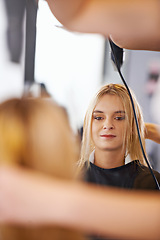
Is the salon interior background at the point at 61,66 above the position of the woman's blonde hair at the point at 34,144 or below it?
above

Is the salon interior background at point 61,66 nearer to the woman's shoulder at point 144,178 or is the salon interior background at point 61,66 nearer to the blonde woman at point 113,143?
the blonde woman at point 113,143

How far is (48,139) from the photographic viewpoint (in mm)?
520

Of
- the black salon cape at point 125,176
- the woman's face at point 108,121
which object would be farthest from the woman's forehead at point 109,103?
the black salon cape at point 125,176

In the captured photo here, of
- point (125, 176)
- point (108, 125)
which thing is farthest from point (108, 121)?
point (125, 176)

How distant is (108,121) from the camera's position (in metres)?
0.57

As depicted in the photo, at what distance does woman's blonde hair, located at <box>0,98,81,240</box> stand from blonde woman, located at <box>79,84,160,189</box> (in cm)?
6

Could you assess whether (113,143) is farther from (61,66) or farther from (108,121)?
(61,66)

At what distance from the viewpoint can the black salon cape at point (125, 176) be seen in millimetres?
565

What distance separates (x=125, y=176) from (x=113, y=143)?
0.07m

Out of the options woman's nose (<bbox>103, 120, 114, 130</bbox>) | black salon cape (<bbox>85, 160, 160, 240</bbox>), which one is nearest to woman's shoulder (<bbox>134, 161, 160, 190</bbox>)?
black salon cape (<bbox>85, 160, 160, 240</bbox>)

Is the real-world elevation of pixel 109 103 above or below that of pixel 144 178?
above

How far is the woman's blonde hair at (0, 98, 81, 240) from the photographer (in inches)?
20.0

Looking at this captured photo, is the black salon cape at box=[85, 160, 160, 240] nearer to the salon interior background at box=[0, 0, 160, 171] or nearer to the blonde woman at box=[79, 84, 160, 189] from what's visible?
the blonde woman at box=[79, 84, 160, 189]

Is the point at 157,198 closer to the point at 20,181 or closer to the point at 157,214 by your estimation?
the point at 157,214
